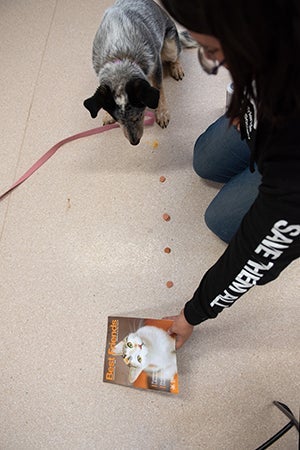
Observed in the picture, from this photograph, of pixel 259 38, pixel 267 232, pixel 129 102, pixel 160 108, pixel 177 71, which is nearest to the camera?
pixel 259 38

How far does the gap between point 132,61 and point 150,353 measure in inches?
46.3

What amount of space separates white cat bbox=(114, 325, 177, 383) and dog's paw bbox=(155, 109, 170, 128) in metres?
0.93

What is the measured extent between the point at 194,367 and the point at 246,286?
1.85 feet

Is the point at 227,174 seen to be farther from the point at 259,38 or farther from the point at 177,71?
the point at 259,38

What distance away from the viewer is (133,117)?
57.9 inches

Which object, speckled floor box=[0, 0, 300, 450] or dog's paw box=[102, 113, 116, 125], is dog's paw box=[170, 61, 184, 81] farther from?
dog's paw box=[102, 113, 116, 125]

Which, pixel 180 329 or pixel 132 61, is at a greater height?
pixel 132 61

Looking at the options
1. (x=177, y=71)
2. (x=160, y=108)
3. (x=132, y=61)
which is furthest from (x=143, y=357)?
(x=177, y=71)

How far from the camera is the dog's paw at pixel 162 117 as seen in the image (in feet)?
5.30

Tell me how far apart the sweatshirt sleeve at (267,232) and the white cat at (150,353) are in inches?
15.3

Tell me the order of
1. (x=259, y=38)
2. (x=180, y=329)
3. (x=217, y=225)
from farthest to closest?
(x=217, y=225)
(x=180, y=329)
(x=259, y=38)

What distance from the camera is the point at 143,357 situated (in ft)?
3.90

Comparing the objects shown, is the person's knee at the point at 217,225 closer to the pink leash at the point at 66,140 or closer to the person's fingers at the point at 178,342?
the person's fingers at the point at 178,342

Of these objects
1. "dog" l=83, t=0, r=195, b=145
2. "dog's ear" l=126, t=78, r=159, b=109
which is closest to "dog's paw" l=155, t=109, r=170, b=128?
"dog" l=83, t=0, r=195, b=145
